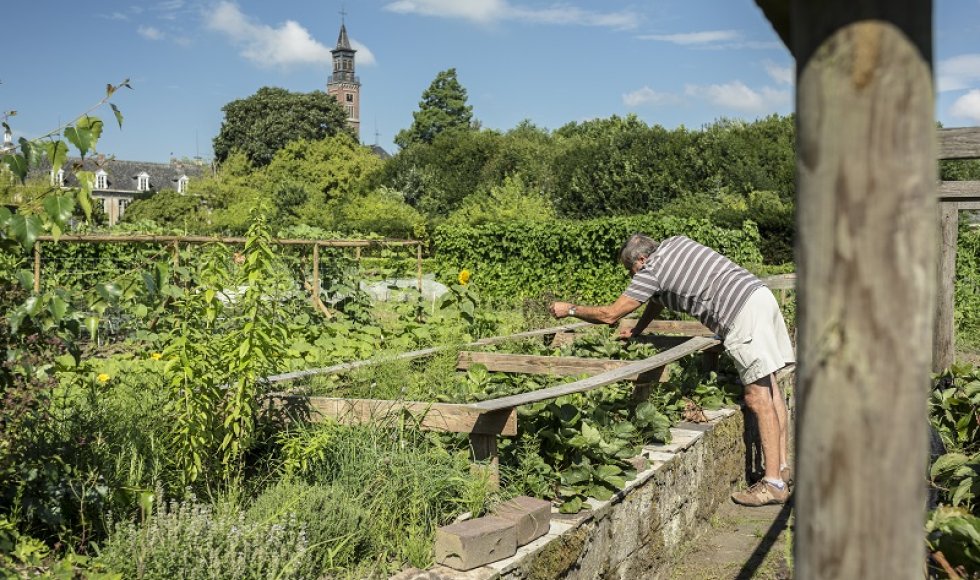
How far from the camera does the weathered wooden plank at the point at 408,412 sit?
12.9 ft

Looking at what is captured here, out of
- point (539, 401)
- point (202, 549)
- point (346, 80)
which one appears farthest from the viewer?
point (346, 80)

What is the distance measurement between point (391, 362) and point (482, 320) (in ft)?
10.0

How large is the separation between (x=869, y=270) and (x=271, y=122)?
61.4m

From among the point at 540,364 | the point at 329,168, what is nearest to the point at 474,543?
the point at 540,364

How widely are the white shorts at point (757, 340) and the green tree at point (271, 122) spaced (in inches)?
2169

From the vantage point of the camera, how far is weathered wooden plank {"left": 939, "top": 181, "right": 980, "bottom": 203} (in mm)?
6363

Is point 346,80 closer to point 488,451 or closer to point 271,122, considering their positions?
point 271,122

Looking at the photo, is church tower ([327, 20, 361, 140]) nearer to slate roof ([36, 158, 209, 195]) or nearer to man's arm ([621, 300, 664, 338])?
slate roof ([36, 158, 209, 195])

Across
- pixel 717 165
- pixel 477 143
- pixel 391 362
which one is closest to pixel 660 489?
pixel 391 362

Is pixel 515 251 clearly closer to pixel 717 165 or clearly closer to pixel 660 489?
pixel 660 489

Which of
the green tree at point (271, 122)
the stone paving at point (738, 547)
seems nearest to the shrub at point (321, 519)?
the stone paving at point (738, 547)

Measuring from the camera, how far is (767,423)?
5.64 m

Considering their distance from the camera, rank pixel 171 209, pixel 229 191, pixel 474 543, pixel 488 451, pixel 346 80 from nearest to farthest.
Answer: pixel 474 543 → pixel 488 451 → pixel 171 209 → pixel 229 191 → pixel 346 80

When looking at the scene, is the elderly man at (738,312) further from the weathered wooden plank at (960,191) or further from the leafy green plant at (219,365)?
the leafy green plant at (219,365)
